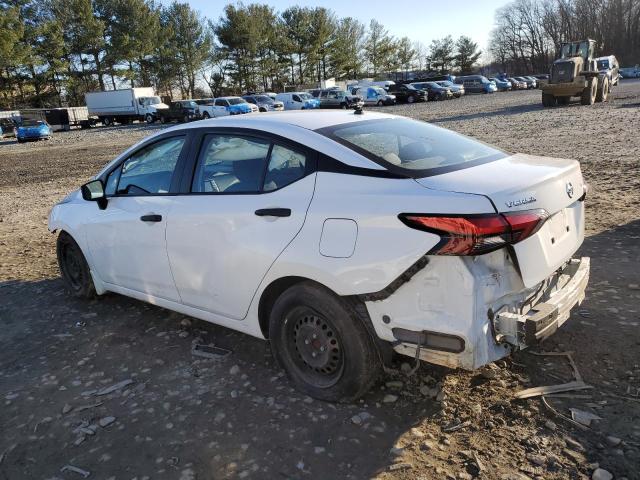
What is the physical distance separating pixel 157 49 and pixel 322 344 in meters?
64.5

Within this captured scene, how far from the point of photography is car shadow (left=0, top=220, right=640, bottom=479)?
2746 mm

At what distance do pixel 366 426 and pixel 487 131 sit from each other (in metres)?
15.9

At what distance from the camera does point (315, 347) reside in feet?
10.6

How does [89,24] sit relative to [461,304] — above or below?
above

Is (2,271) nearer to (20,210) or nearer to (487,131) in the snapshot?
(20,210)

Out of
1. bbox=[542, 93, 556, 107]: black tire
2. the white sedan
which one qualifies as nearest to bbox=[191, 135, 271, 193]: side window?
the white sedan

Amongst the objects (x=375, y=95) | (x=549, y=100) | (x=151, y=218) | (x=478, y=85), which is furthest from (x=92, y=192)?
(x=478, y=85)

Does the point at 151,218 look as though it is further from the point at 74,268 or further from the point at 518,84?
the point at 518,84

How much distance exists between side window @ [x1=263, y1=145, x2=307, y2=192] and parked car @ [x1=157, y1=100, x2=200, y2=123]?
38.0 meters

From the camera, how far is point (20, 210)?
10070 mm

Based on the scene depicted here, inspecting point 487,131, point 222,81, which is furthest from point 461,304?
point 222,81

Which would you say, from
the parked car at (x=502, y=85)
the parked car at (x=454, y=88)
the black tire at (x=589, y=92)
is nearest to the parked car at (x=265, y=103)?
the parked car at (x=454, y=88)

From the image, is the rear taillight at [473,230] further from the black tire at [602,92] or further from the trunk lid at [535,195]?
the black tire at [602,92]

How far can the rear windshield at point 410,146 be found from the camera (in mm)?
3040
